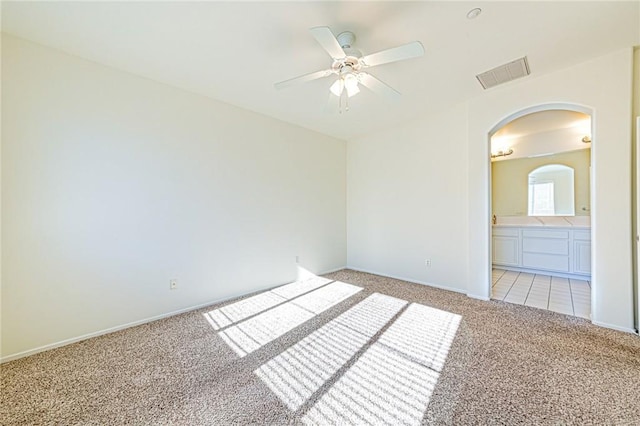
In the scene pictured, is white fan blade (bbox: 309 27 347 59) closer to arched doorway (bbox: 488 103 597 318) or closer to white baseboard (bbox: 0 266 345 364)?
arched doorway (bbox: 488 103 597 318)

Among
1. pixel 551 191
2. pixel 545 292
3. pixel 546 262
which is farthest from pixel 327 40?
pixel 551 191

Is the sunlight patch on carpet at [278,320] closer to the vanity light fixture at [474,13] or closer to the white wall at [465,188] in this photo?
the white wall at [465,188]

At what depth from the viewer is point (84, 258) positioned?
2172 mm

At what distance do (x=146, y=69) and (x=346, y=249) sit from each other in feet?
13.0

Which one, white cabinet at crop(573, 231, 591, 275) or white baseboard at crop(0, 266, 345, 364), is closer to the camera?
white baseboard at crop(0, 266, 345, 364)

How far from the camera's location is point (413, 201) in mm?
3818

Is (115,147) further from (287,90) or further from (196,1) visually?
(287,90)

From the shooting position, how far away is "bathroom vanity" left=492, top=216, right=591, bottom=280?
3.84 meters

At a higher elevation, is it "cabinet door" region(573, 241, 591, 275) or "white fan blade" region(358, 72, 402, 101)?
"white fan blade" region(358, 72, 402, 101)

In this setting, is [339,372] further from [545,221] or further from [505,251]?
[545,221]

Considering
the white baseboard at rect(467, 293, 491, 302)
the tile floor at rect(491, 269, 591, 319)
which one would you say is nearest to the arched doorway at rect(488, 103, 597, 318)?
the tile floor at rect(491, 269, 591, 319)

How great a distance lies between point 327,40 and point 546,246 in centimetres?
499

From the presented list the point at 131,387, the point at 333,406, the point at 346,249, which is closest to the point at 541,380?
the point at 333,406

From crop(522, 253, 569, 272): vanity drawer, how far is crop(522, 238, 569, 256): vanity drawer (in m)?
0.07
